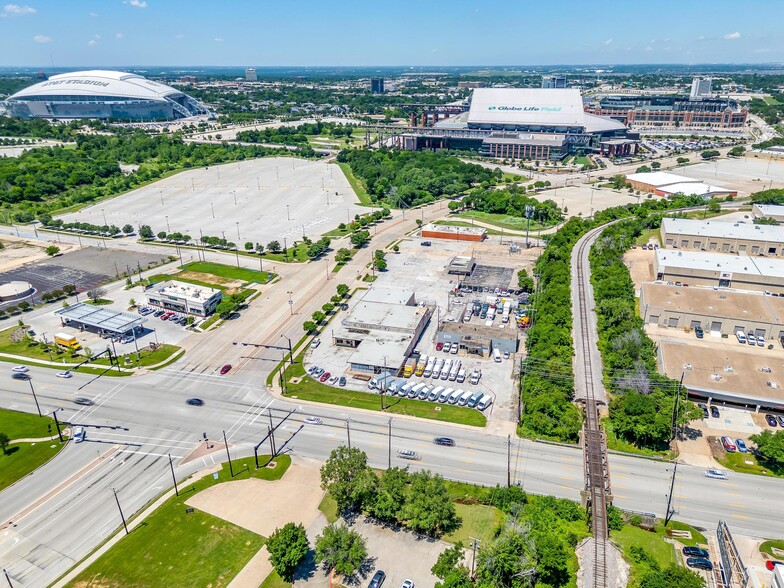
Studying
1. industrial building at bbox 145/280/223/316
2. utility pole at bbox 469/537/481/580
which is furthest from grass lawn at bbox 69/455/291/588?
industrial building at bbox 145/280/223/316

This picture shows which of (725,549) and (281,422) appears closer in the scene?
(725,549)

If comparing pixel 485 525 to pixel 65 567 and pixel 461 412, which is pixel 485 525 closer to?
pixel 461 412

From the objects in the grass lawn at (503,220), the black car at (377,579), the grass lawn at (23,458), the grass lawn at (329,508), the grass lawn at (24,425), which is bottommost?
the grass lawn at (329,508)

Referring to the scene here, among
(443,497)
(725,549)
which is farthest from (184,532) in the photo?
(725,549)

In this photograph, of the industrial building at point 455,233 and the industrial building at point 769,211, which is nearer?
the industrial building at point 455,233

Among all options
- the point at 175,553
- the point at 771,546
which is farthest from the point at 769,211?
the point at 175,553

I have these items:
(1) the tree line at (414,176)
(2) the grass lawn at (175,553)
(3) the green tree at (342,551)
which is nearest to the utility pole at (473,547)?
(3) the green tree at (342,551)

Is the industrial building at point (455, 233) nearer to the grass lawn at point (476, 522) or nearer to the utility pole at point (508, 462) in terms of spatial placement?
the utility pole at point (508, 462)
